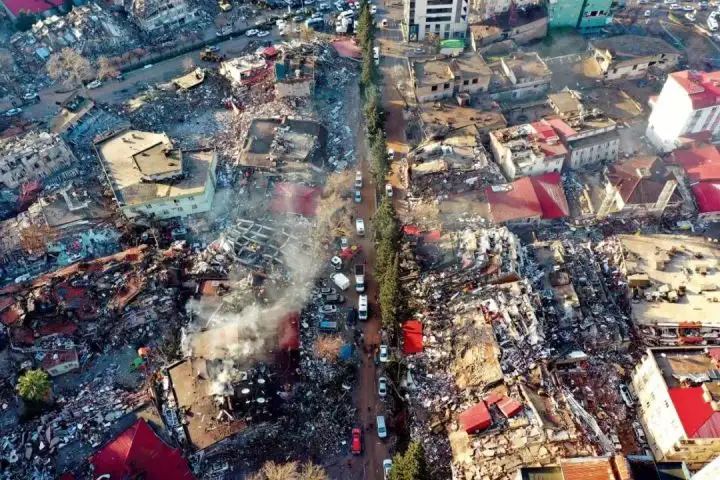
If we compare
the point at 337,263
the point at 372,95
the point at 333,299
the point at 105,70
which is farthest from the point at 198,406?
the point at 105,70

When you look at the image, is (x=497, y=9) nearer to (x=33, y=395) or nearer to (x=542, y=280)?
(x=542, y=280)

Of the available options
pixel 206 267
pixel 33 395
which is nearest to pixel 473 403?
pixel 206 267

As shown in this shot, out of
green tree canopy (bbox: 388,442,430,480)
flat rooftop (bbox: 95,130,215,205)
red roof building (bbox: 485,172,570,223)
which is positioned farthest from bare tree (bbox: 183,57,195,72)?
green tree canopy (bbox: 388,442,430,480)

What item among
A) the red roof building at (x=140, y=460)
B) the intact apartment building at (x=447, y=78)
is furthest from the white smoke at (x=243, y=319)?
the intact apartment building at (x=447, y=78)

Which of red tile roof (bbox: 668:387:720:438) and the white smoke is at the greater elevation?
red tile roof (bbox: 668:387:720:438)

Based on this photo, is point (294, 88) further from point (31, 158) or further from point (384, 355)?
point (384, 355)

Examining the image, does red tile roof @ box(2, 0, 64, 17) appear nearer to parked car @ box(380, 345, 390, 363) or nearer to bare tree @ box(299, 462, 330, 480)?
parked car @ box(380, 345, 390, 363)
